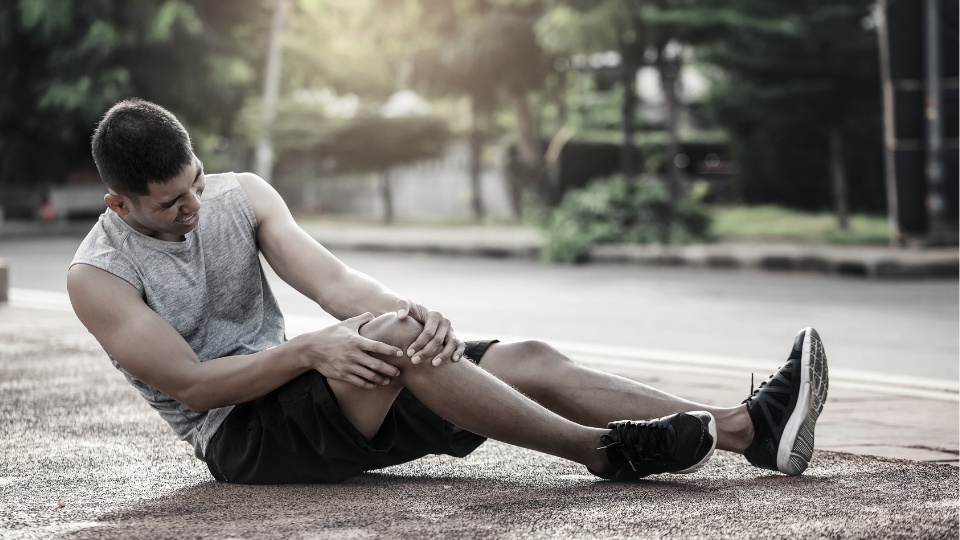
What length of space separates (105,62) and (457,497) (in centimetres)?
2176

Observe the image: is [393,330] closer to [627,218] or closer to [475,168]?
[627,218]

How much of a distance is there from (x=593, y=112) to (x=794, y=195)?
13.3m

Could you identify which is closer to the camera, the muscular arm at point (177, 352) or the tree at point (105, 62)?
the muscular arm at point (177, 352)

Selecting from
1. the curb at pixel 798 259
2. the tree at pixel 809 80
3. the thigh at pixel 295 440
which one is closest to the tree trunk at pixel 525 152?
the tree at pixel 809 80

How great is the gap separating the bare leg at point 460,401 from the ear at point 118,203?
0.70 metres

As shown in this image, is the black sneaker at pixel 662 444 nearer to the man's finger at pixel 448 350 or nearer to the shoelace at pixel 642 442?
the shoelace at pixel 642 442

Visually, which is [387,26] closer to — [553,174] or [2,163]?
[553,174]

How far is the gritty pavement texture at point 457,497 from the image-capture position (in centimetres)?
293

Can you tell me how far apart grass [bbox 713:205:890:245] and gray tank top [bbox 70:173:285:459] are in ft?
42.0

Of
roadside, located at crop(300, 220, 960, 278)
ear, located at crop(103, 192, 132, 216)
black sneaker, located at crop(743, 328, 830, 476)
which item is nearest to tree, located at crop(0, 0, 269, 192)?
roadside, located at crop(300, 220, 960, 278)

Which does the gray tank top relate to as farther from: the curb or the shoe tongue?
the curb

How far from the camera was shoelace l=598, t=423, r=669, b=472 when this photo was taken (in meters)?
3.37

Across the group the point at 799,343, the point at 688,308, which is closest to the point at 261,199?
the point at 799,343

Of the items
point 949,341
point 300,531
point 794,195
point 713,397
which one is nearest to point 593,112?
point 794,195
